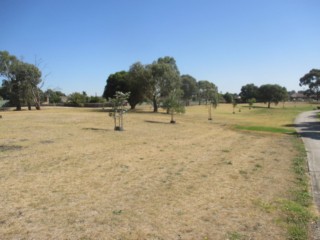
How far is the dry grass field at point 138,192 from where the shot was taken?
23.0 feet

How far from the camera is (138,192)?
9.75m

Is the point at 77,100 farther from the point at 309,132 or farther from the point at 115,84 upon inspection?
the point at 309,132

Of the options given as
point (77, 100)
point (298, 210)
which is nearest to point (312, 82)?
point (77, 100)

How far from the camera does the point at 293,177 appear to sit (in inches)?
480

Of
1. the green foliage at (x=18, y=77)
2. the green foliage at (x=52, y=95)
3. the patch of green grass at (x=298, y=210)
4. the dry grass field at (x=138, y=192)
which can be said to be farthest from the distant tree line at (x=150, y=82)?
the patch of green grass at (x=298, y=210)

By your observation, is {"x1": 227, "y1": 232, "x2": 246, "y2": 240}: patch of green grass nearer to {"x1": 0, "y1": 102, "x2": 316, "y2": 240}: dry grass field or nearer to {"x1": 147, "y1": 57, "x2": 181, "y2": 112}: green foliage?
{"x1": 0, "y1": 102, "x2": 316, "y2": 240}: dry grass field

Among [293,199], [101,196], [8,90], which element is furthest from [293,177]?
[8,90]

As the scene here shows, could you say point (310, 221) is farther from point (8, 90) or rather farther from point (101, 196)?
point (8, 90)

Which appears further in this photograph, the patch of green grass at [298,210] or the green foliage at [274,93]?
the green foliage at [274,93]

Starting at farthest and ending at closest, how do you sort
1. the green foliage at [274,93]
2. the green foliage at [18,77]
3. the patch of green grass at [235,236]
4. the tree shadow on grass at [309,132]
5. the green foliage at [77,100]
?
the green foliage at [274,93] → the green foliage at [77,100] → the green foliage at [18,77] → the tree shadow on grass at [309,132] → the patch of green grass at [235,236]

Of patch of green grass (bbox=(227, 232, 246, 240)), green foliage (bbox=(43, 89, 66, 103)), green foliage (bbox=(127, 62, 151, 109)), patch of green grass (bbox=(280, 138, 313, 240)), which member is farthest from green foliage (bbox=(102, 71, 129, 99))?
patch of green grass (bbox=(227, 232, 246, 240))

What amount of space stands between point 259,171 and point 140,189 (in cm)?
552

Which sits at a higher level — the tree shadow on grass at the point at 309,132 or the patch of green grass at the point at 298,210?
the patch of green grass at the point at 298,210

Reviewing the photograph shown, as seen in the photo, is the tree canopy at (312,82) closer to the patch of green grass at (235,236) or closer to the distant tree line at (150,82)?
the distant tree line at (150,82)
